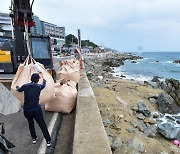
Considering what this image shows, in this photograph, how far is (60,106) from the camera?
574 cm

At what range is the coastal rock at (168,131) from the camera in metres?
7.45

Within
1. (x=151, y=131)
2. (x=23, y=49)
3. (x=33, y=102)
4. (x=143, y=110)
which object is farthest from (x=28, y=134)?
(x=143, y=110)

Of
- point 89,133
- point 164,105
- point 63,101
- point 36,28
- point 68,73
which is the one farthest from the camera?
point 36,28

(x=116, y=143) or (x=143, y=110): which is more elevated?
(x=116, y=143)

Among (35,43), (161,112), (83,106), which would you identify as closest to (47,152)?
(83,106)

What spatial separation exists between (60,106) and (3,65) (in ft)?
15.2

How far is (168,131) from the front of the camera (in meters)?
7.59

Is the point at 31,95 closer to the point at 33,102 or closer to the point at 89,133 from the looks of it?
the point at 33,102

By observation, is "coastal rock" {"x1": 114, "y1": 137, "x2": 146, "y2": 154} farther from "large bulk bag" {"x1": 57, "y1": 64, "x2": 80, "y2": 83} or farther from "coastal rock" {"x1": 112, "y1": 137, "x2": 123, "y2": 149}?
"large bulk bag" {"x1": 57, "y1": 64, "x2": 80, "y2": 83}

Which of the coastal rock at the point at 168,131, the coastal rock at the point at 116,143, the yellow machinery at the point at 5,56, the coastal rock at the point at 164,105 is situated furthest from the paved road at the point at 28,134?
Answer: the coastal rock at the point at 164,105

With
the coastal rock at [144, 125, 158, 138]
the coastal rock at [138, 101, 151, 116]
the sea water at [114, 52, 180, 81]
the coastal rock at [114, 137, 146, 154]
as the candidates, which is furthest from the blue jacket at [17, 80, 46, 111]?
the sea water at [114, 52, 180, 81]

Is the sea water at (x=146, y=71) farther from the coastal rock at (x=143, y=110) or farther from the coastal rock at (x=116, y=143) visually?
the coastal rock at (x=116, y=143)

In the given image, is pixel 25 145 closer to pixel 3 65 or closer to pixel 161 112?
pixel 3 65

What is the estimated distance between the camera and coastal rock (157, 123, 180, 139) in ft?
24.5
